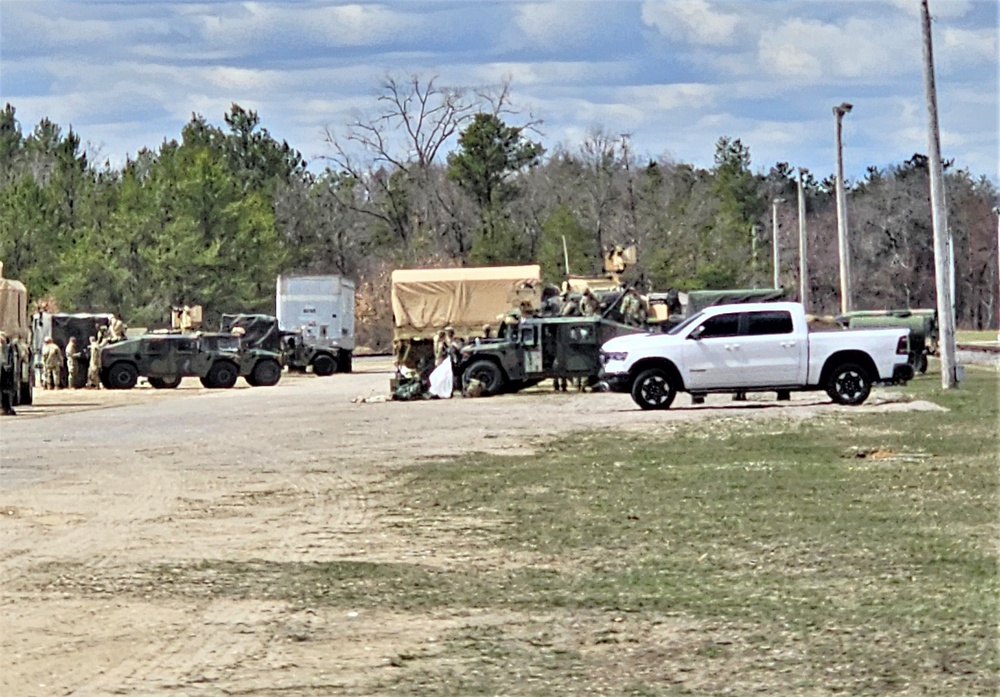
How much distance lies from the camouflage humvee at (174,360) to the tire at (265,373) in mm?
288

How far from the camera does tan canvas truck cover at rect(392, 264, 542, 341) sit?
4556 cm

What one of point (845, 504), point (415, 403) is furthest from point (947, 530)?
point (415, 403)

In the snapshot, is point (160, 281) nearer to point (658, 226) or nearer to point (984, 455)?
point (658, 226)

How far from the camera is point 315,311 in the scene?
6028 centimetres

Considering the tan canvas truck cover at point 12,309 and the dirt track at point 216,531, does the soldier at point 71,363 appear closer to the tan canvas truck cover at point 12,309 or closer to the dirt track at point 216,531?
the tan canvas truck cover at point 12,309

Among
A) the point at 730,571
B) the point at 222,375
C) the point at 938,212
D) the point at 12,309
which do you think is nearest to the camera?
the point at 730,571

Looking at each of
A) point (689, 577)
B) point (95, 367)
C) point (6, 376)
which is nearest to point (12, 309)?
point (6, 376)

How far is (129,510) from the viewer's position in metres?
15.5

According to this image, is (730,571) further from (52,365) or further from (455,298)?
(52,365)

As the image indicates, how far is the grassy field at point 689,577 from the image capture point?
8195 mm

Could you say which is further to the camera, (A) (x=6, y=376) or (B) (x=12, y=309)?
(B) (x=12, y=309)

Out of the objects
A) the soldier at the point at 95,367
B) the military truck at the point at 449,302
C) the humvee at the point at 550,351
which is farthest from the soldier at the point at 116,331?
the humvee at the point at 550,351

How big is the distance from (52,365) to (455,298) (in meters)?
11.6

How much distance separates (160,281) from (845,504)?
234 ft
